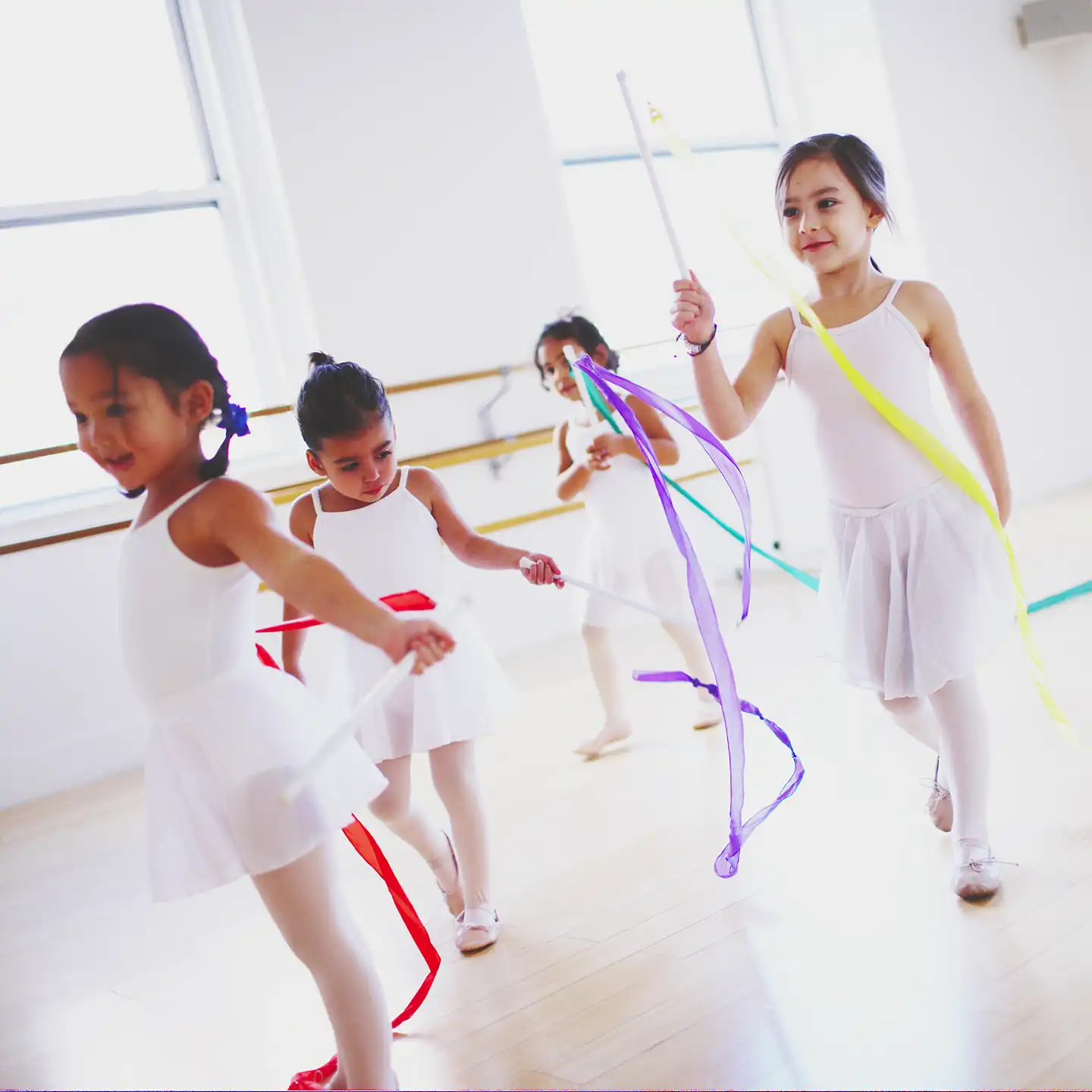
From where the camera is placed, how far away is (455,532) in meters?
2.07

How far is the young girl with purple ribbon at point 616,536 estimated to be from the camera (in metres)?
3.12

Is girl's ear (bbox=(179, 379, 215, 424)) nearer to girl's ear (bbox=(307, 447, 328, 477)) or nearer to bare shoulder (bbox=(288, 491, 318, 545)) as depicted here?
girl's ear (bbox=(307, 447, 328, 477))

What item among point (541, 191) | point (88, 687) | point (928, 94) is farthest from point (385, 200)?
point (928, 94)

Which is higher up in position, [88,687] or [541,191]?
[541,191]

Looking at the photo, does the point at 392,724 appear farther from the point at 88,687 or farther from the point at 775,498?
the point at 775,498

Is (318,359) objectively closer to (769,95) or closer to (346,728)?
(346,728)

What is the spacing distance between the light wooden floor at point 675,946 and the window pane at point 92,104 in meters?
2.56

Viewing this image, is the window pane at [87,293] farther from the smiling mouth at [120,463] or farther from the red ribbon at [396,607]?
the smiling mouth at [120,463]

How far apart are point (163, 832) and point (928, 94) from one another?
5820 mm

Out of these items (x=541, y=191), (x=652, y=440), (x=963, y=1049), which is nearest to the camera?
(x=963, y=1049)

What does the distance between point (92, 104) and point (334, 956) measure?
4018 mm

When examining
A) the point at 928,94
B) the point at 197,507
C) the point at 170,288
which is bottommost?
the point at 197,507

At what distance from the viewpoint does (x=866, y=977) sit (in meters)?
1.54

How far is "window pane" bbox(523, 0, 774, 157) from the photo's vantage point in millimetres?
5617
